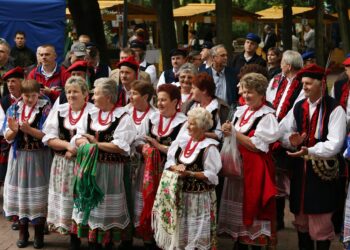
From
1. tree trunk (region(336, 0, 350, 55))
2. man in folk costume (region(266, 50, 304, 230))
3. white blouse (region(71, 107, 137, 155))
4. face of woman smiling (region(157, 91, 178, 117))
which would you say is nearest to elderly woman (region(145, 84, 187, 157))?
face of woman smiling (region(157, 91, 178, 117))

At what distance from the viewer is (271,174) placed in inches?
269

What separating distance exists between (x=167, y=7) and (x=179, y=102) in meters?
10.5

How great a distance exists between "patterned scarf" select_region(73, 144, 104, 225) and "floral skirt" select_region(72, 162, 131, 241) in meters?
0.10

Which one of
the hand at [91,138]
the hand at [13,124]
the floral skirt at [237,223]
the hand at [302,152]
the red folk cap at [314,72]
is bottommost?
the floral skirt at [237,223]

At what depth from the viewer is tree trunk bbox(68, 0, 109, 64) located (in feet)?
52.4

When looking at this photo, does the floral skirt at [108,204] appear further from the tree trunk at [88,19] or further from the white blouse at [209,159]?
the tree trunk at [88,19]

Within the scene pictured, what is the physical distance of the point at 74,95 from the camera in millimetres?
7129

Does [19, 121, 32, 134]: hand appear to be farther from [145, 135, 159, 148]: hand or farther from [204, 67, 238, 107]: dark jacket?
[204, 67, 238, 107]: dark jacket

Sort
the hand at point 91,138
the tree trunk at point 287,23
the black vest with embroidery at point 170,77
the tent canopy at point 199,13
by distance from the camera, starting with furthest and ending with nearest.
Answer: the tent canopy at point 199,13 < the tree trunk at point 287,23 < the black vest with embroidery at point 170,77 < the hand at point 91,138

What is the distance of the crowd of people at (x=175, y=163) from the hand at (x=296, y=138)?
28 millimetres

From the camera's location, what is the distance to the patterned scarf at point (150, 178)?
22.8 ft

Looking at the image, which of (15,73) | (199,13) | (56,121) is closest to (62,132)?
(56,121)

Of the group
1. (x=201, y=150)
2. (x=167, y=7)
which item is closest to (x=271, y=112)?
(x=201, y=150)

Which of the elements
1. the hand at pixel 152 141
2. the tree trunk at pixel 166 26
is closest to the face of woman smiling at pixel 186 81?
the hand at pixel 152 141
